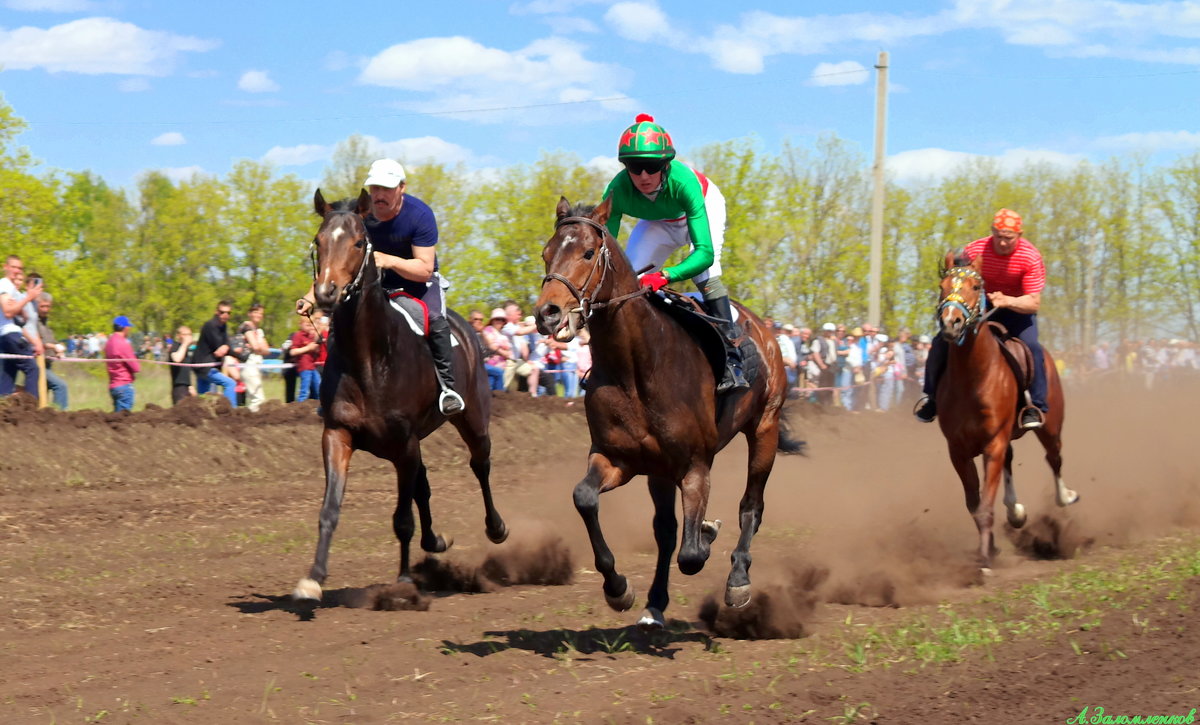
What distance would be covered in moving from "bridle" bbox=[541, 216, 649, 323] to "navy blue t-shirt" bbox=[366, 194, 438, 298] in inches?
107

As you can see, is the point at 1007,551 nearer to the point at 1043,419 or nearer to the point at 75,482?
the point at 1043,419

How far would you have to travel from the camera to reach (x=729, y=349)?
7754 mm

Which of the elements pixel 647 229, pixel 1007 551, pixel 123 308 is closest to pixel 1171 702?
pixel 647 229

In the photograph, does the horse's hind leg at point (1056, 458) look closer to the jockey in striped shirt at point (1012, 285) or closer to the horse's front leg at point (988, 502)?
the jockey in striped shirt at point (1012, 285)

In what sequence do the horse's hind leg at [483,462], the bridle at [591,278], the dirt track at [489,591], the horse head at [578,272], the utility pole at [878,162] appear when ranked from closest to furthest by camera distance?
the dirt track at [489,591] < the horse head at [578,272] < the bridle at [591,278] < the horse's hind leg at [483,462] < the utility pole at [878,162]

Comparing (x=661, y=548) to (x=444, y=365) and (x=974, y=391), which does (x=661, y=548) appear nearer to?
(x=444, y=365)

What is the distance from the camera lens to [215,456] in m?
15.8

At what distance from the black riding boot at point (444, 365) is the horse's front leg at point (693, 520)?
270 cm

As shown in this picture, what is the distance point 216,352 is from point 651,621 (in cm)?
1159

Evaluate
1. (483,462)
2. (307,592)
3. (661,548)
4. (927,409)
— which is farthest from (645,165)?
(927,409)

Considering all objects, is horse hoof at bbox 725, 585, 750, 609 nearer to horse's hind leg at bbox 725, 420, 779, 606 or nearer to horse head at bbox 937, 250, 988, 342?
horse's hind leg at bbox 725, 420, 779, 606

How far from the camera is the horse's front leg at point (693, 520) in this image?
6930 millimetres

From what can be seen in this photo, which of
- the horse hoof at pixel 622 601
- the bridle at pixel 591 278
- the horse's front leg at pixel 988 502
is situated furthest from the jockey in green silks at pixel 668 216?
the horse's front leg at pixel 988 502

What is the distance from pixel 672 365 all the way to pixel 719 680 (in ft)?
6.09
